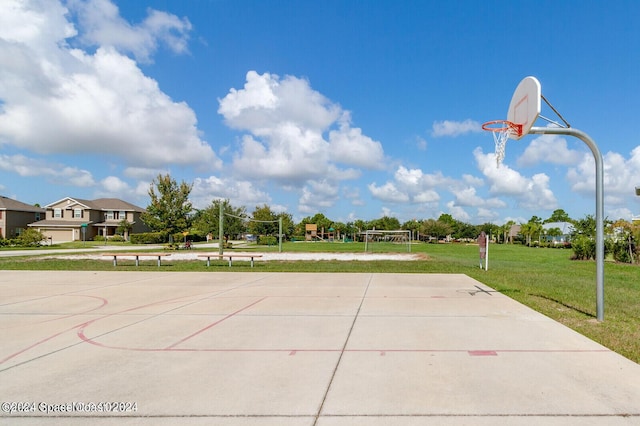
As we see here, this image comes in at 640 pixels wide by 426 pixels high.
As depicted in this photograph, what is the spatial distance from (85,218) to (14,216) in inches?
340

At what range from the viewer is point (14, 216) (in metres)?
55.1

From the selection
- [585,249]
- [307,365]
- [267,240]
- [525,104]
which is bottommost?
[267,240]

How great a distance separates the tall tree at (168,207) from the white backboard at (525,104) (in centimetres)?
3277

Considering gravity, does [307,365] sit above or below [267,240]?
above

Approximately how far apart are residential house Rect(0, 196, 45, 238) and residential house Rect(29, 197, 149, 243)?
4.48 ft

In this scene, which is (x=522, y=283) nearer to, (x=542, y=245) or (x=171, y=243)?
(x=171, y=243)

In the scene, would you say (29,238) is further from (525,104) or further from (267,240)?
(525,104)

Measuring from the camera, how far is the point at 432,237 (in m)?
91.3

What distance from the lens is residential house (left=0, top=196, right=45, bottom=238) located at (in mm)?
52812

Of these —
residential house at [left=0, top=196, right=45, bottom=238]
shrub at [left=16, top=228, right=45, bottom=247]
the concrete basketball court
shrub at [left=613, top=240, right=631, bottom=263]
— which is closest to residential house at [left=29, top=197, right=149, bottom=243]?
residential house at [left=0, top=196, right=45, bottom=238]

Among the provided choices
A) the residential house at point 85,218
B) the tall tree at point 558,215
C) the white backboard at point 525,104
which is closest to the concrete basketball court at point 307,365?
the white backboard at point 525,104

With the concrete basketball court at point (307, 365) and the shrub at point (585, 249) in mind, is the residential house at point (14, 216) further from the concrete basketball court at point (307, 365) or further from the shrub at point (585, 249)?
the shrub at point (585, 249)

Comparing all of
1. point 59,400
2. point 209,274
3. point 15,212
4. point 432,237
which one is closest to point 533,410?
point 59,400

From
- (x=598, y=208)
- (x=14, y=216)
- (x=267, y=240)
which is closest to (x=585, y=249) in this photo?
(x=598, y=208)
